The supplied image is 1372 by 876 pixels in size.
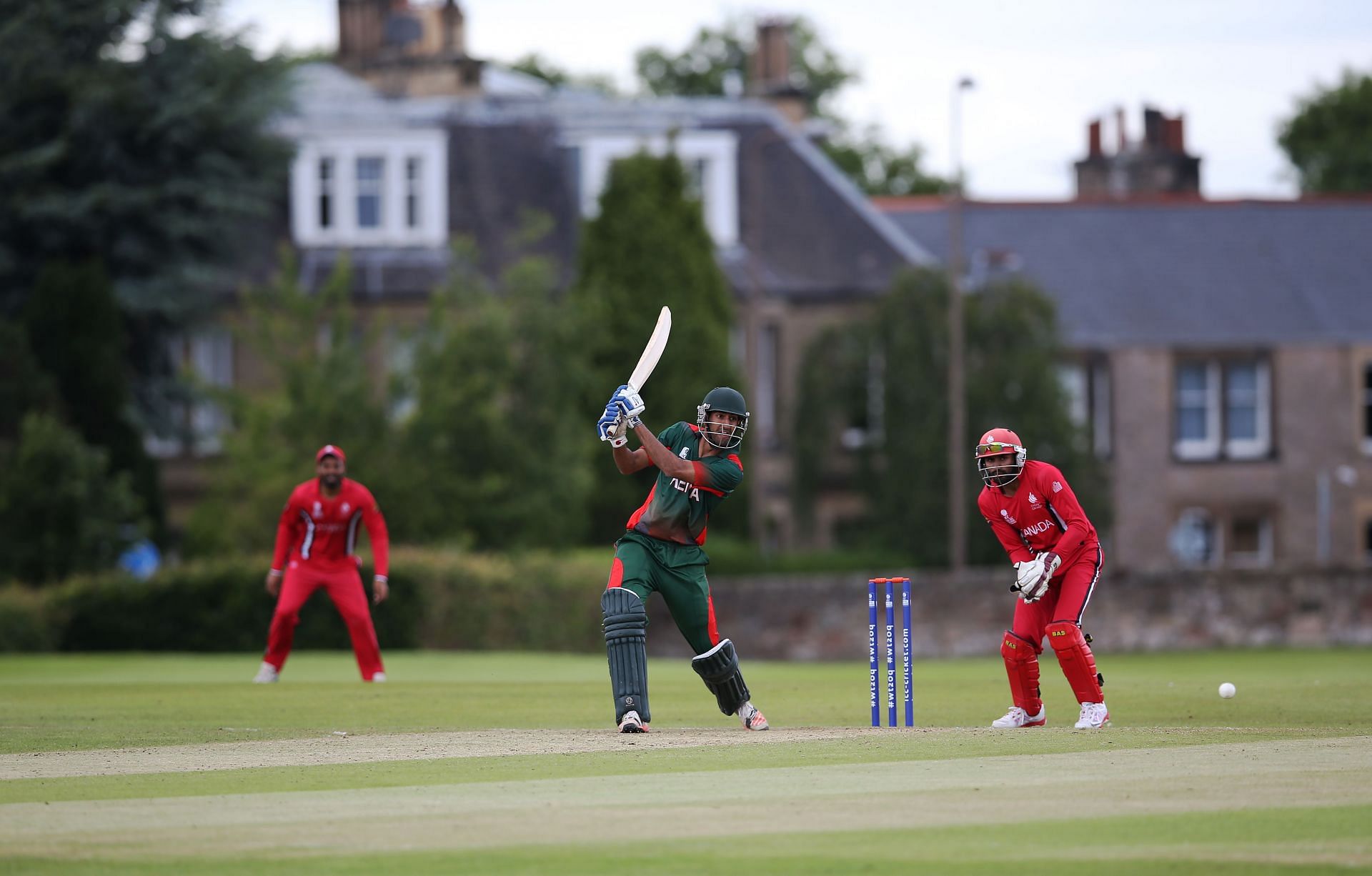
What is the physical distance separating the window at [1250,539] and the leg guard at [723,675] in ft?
116

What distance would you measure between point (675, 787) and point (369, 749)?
2718 mm

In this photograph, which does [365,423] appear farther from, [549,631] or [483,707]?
[483,707]

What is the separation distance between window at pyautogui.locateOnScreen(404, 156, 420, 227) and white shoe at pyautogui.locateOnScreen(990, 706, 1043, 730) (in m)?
31.6

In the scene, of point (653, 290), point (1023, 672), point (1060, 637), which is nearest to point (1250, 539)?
point (653, 290)

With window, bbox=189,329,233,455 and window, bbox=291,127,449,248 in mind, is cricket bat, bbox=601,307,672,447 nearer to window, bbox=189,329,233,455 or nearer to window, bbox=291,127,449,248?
window, bbox=189,329,233,455

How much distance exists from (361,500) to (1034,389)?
23966 mm

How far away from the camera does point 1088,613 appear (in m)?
34.6

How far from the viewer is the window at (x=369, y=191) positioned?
4300cm

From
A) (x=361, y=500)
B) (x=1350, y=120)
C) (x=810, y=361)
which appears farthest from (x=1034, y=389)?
(x=1350, y=120)

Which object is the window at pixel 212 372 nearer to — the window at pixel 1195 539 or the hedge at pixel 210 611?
the hedge at pixel 210 611

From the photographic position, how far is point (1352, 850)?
7840 mm

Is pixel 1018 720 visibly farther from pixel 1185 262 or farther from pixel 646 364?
pixel 1185 262

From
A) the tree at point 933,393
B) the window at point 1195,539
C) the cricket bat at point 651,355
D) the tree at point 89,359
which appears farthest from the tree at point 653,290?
the cricket bat at point 651,355

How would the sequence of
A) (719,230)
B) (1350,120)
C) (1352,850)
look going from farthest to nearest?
(1350,120)
(719,230)
(1352,850)
